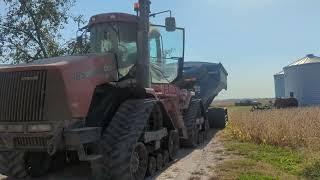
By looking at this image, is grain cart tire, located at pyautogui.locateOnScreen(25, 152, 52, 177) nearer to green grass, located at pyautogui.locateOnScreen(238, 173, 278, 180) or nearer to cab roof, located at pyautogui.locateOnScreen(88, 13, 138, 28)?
cab roof, located at pyautogui.locateOnScreen(88, 13, 138, 28)

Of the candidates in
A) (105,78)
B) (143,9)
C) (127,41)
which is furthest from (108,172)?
(143,9)

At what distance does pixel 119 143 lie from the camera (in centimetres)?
861

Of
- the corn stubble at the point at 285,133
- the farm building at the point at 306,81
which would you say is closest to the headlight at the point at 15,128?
the corn stubble at the point at 285,133

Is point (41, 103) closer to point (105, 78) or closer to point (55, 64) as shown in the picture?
point (55, 64)

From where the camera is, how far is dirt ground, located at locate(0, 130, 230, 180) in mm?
9781

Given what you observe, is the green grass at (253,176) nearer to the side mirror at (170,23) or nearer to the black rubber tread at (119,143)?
the black rubber tread at (119,143)

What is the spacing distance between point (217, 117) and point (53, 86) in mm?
12691

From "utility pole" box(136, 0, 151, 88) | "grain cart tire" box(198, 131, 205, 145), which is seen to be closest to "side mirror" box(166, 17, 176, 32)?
"utility pole" box(136, 0, 151, 88)

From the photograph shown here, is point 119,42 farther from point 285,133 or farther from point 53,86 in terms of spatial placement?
point 285,133

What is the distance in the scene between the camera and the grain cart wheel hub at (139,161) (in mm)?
8852

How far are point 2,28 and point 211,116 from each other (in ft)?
29.7

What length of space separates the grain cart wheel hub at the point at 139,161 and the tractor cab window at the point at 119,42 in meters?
1.71

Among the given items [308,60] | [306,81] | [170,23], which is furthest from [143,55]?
[308,60]

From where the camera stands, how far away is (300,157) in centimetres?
1142
